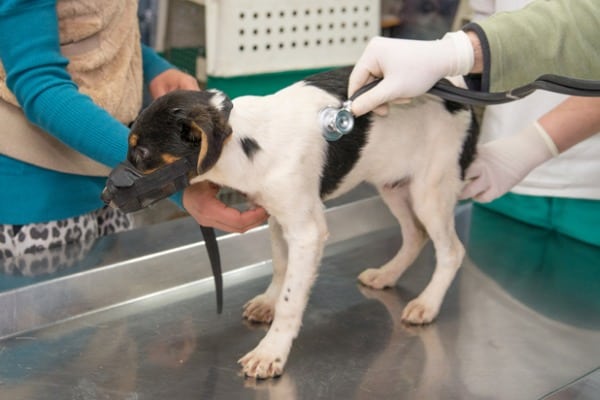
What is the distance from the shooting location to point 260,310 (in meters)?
1.25

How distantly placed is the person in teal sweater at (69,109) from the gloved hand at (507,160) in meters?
0.43

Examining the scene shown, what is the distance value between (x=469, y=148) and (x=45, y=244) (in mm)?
710

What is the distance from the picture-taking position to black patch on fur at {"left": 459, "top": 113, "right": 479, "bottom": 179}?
4.18 feet

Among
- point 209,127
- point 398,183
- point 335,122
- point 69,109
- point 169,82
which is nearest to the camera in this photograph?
point 209,127

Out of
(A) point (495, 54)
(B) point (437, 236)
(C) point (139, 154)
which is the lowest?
(B) point (437, 236)

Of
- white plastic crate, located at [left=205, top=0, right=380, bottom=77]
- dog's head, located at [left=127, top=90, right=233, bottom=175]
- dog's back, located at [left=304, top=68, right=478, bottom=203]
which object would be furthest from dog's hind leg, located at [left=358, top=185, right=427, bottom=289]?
white plastic crate, located at [left=205, top=0, right=380, bottom=77]

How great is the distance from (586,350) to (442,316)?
217 millimetres

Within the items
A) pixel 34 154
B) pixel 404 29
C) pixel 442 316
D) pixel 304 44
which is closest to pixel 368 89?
pixel 442 316

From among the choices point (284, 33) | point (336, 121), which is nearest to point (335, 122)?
point (336, 121)

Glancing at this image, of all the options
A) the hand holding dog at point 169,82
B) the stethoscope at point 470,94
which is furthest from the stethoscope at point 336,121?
the hand holding dog at point 169,82

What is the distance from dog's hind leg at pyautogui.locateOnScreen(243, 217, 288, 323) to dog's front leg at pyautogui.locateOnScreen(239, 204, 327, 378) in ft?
0.40

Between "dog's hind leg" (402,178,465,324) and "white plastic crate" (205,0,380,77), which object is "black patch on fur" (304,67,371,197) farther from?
"white plastic crate" (205,0,380,77)

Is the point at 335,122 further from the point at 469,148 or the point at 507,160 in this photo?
the point at 507,160

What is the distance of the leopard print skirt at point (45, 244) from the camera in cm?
129
